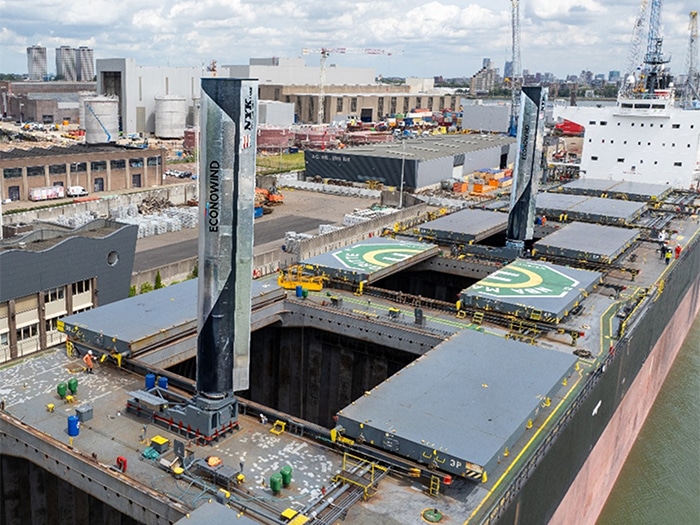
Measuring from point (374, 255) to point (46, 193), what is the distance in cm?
5500

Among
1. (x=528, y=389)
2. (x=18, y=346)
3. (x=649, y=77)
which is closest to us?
(x=528, y=389)

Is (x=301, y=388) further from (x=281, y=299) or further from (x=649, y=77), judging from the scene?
(x=649, y=77)

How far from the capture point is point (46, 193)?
7944 cm

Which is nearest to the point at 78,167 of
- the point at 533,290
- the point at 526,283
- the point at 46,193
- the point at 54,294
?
the point at 46,193

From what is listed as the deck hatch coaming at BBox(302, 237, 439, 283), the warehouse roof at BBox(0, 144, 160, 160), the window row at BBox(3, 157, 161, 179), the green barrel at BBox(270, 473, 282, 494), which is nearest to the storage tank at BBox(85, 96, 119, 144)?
the warehouse roof at BBox(0, 144, 160, 160)

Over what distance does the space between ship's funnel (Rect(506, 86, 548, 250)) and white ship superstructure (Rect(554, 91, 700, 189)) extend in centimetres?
3575

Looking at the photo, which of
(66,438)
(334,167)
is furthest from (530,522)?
(334,167)

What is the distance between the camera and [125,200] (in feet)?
239

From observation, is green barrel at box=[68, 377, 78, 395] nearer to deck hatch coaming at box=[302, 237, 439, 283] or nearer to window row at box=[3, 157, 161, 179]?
deck hatch coaming at box=[302, 237, 439, 283]

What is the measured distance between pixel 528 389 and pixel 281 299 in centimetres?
1543

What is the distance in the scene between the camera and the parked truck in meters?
78.7

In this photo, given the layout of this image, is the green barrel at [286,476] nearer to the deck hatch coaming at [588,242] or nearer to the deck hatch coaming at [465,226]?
the deck hatch coaming at [588,242]

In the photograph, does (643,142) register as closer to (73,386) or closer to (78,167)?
(78,167)

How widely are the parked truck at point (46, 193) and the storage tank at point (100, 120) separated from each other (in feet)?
117
